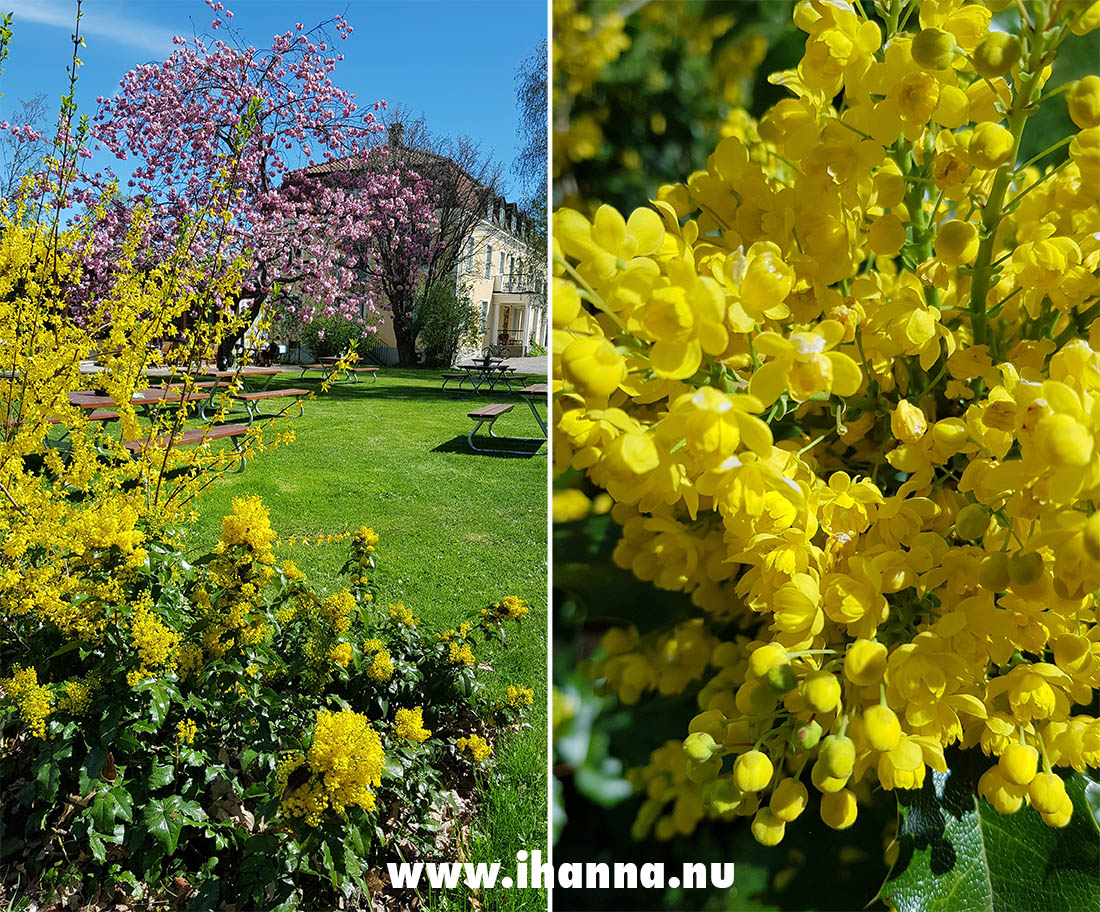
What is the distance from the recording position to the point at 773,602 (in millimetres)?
335

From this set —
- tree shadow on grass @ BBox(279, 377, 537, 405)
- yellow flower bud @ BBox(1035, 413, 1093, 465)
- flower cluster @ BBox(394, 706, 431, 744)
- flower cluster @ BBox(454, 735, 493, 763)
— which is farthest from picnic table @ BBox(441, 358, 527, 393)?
yellow flower bud @ BBox(1035, 413, 1093, 465)

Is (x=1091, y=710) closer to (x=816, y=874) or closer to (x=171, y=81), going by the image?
(x=816, y=874)

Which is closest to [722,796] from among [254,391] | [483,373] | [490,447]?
[483,373]

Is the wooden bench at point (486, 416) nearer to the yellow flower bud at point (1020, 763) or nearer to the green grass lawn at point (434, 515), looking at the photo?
the green grass lawn at point (434, 515)

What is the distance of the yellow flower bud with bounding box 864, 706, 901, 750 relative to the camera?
0.32m

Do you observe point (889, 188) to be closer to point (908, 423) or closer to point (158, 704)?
point (908, 423)

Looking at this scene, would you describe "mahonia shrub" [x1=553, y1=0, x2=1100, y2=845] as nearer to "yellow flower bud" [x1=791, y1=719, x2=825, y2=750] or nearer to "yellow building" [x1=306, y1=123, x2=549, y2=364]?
Answer: "yellow flower bud" [x1=791, y1=719, x2=825, y2=750]

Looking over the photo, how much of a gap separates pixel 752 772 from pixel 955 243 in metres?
0.23

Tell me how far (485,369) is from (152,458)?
1676 millimetres

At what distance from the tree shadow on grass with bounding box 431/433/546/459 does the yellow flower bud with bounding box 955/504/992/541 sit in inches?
110

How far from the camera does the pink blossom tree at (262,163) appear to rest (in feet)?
6.02

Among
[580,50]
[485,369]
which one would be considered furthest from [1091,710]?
[485,369]

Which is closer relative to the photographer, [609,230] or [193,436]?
[609,230]

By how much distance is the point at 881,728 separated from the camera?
0.33m
